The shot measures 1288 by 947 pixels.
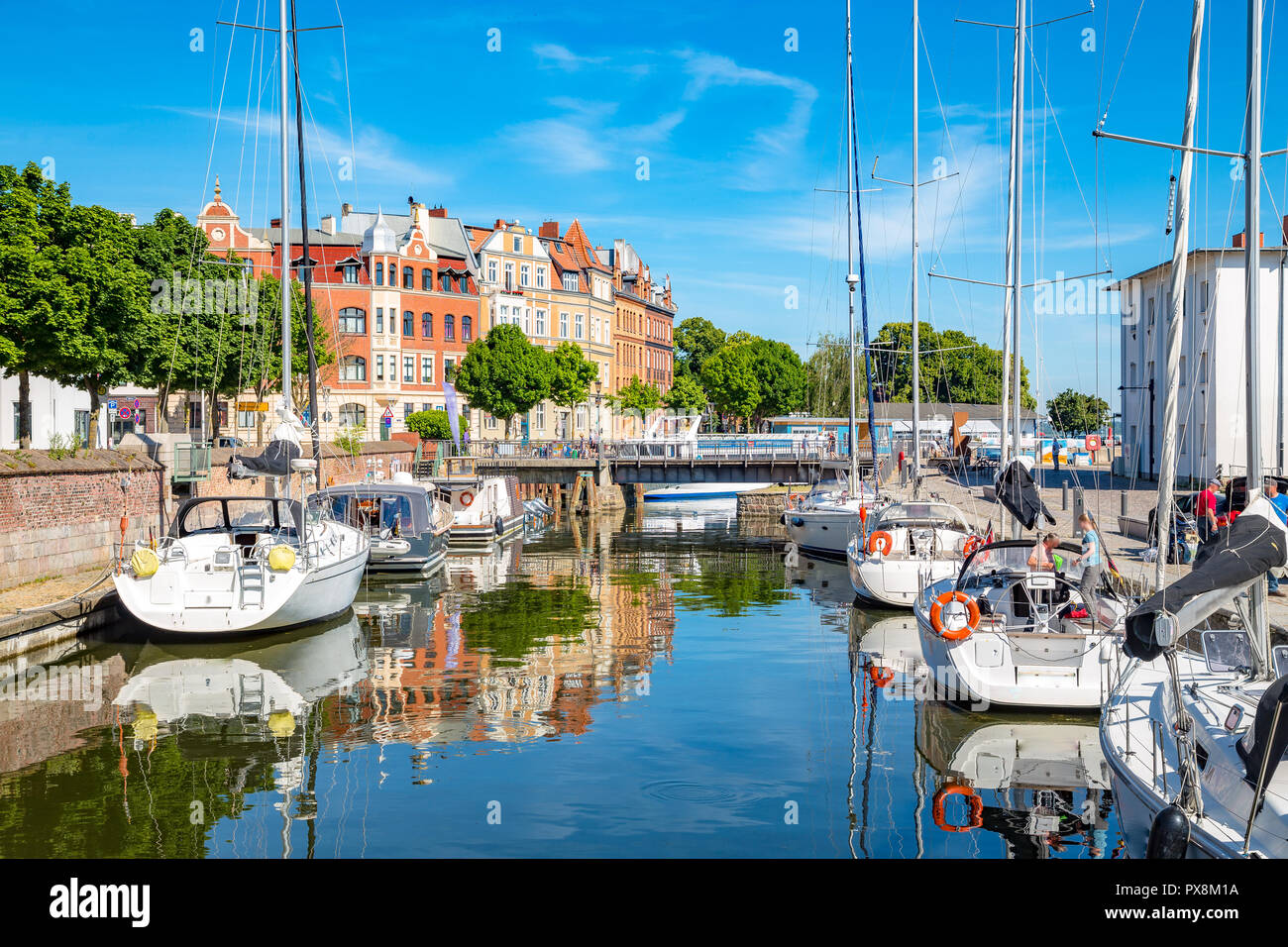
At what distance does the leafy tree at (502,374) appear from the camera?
220 ft

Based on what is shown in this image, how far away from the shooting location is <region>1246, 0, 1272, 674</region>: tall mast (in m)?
10.3

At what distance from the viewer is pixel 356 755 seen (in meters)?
13.7

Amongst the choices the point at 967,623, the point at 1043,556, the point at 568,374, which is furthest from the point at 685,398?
the point at 967,623

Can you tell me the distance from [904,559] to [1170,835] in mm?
16347

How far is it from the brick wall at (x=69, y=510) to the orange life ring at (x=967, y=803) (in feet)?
59.7

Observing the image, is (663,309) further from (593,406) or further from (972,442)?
(972,442)

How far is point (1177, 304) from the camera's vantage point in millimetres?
11445

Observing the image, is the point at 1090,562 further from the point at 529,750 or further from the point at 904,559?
the point at 904,559

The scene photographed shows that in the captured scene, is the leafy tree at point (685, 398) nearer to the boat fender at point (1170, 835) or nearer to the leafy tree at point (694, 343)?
the leafy tree at point (694, 343)

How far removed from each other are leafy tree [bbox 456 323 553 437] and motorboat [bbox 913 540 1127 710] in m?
52.6

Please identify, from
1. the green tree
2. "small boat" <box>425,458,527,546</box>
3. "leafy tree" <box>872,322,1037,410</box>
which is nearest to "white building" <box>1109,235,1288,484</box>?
"small boat" <box>425,458,527,546</box>

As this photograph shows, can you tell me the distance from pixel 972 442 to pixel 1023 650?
174 ft

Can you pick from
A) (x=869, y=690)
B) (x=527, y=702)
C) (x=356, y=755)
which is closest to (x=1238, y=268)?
(x=869, y=690)

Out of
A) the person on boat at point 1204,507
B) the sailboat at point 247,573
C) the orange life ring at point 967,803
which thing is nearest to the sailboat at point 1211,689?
the orange life ring at point 967,803
